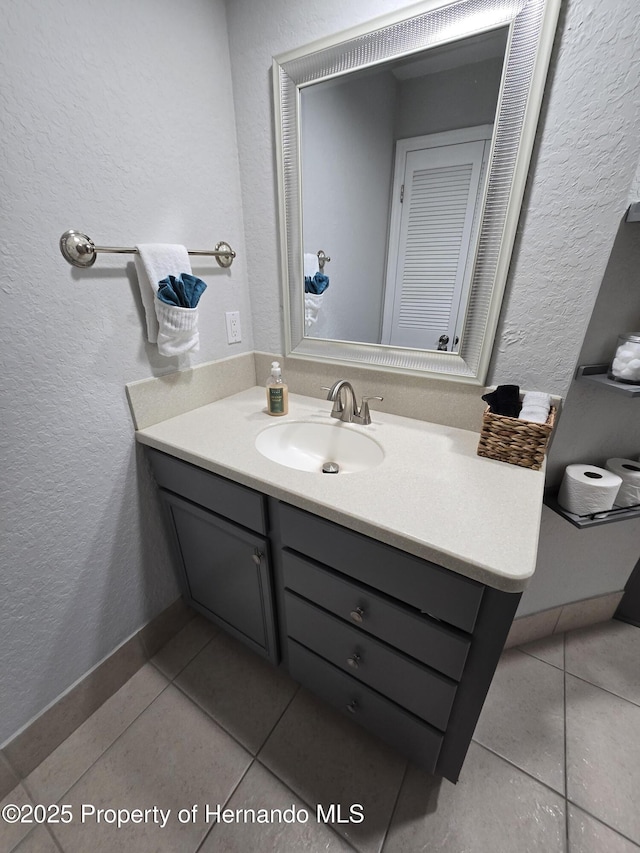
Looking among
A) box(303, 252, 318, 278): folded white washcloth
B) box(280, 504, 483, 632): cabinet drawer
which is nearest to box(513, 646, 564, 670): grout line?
box(280, 504, 483, 632): cabinet drawer

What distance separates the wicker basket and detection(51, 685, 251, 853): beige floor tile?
1.15 m

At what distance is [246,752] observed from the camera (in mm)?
1051

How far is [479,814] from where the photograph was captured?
36.5 inches

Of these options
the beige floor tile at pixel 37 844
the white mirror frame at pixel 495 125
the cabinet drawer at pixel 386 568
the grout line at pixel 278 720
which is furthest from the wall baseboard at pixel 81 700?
the white mirror frame at pixel 495 125

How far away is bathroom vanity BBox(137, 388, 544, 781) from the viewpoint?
66cm

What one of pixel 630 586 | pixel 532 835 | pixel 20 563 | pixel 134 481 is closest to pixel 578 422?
pixel 630 586

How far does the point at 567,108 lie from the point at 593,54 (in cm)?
8

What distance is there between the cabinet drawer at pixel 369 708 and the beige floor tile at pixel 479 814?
15 centimetres

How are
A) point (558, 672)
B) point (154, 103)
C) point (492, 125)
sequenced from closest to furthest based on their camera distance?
point (492, 125), point (154, 103), point (558, 672)

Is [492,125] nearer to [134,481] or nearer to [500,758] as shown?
[134,481]

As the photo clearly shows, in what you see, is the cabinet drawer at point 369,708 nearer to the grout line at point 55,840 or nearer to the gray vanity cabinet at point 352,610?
the gray vanity cabinet at point 352,610

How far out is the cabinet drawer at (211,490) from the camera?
0.90 m

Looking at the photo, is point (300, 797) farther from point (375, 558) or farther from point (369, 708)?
point (375, 558)

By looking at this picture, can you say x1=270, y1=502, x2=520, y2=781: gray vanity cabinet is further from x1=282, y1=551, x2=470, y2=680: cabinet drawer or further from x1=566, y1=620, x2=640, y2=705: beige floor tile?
x1=566, y1=620, x2=640, y2=705: beige floor tile
